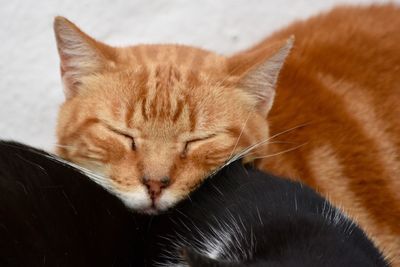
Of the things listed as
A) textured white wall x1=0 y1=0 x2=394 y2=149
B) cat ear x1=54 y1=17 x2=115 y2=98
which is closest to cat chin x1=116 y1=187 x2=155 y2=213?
cat ear x1=54 y1=17 x2=115 y2=98

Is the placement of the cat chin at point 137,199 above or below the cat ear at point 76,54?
below

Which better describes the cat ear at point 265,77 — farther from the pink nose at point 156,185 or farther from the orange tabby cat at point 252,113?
the pink nose at point 156,185

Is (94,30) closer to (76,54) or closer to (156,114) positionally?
(76,54)

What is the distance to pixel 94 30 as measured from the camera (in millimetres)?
2688

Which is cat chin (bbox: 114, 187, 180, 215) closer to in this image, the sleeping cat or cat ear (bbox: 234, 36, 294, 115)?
the sleeping cat

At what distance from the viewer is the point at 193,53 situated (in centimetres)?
185

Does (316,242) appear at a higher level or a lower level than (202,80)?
lower

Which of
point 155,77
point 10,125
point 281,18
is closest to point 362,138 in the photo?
point 155,77

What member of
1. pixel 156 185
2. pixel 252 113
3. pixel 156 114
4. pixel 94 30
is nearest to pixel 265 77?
pixel 252 113

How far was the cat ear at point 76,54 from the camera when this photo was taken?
5.31ft

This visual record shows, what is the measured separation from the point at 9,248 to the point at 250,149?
67 centimetres

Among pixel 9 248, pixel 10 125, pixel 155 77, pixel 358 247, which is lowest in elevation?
pixel 10 125

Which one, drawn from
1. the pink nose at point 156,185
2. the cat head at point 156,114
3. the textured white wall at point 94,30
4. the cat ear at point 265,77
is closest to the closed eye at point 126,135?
the cat head at point 156,114

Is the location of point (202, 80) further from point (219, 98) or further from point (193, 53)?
point (193, 53)
